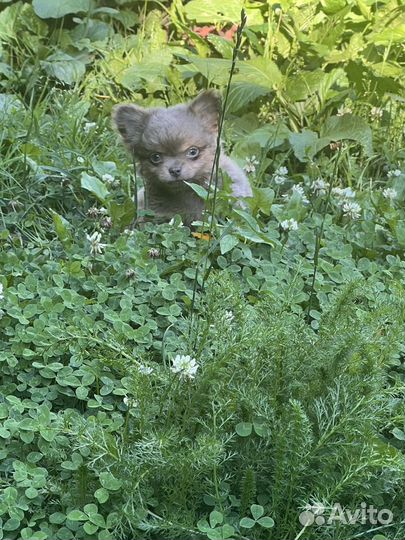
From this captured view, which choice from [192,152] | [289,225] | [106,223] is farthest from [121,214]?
[192,152]

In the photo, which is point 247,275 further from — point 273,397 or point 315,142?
point 315,142

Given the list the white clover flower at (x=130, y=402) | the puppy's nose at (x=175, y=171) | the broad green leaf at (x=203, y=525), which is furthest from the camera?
the puppy's nose at (x=175, y=171)

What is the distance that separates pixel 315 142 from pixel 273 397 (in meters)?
2.95

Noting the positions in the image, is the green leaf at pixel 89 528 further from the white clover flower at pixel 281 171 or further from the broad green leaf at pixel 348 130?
the broad green leaf at pixel 348 130

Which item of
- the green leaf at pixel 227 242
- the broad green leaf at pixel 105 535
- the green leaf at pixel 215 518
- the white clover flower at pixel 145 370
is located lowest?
the green leaf at pixel 227 242

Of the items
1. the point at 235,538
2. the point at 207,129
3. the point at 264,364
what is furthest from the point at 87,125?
the point at 235,538

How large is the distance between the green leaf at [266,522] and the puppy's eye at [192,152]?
2466 mm

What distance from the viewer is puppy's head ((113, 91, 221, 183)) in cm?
435

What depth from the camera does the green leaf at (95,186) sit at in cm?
386

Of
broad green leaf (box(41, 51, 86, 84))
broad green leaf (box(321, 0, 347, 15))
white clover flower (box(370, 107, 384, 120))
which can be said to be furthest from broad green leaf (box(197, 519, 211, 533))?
broad green leaf (box(321, 0, 347, 15))

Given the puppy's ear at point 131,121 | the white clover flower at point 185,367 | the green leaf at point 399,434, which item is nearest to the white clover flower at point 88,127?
the puppy's ear at point 131,121

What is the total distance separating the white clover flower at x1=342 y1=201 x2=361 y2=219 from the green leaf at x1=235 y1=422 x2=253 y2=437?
70.3 inches

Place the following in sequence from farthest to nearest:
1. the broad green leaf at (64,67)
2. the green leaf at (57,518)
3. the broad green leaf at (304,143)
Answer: the broad green leaf at (64,67) → the broad green leaf at (304,143) → the green leaf at (57,518)

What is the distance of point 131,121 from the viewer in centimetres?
450
